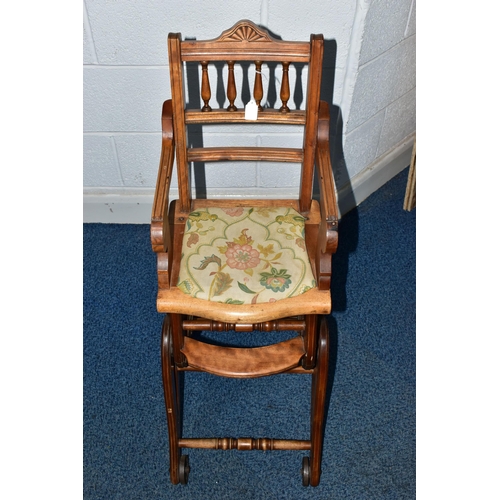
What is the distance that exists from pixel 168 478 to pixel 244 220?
77 cm

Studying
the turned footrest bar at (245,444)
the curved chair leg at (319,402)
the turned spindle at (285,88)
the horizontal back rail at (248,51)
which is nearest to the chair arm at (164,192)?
the horizontal back rail at (248,51)

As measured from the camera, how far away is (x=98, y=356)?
2.09 meters

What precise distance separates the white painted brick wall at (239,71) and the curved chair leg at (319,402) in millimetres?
906

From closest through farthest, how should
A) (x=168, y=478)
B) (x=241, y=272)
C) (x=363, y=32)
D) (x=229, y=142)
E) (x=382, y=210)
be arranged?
(x=241, y=272), (x=168, y=478), (x=363, y=32), (x=229, y=142), (x=382, y=210)

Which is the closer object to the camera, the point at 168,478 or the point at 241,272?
the point at 241,272

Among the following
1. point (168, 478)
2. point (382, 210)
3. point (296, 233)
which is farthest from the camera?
point (382, 210)

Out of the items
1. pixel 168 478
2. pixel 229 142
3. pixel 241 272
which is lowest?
pixel 168 478

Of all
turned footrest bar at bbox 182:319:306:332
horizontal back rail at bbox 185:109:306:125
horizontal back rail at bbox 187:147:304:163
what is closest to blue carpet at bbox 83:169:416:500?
turned footrest bar at bbox 182:319:306:332

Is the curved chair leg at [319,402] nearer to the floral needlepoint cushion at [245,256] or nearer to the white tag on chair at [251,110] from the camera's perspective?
the floral needlepoint cushion at [245,256]

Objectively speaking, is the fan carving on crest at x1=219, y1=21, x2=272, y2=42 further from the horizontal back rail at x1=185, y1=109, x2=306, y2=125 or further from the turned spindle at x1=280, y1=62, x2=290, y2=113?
the horizontal back rail at x1=185, y1=109, x2=306, y2=125

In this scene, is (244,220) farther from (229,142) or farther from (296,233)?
(229,142)

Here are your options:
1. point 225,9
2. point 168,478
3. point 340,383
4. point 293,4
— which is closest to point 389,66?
point 293,4

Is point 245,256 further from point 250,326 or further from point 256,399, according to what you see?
point 256,399

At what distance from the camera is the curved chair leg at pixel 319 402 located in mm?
1564
